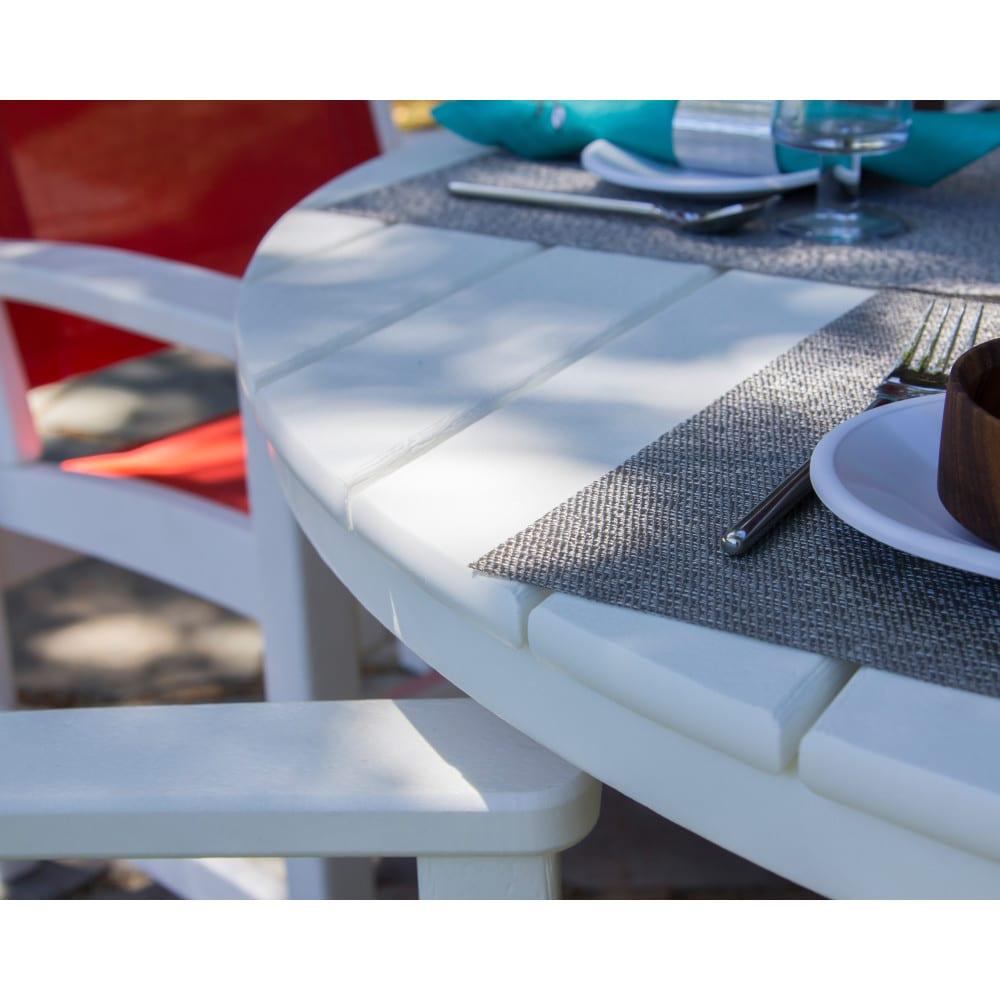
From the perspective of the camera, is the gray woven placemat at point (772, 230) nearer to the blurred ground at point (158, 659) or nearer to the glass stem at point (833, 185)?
the glass stem at point (833, 185)

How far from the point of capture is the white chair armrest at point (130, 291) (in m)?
1.24

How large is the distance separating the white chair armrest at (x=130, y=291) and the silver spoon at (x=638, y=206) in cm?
25

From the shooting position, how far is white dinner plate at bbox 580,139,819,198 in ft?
3.70

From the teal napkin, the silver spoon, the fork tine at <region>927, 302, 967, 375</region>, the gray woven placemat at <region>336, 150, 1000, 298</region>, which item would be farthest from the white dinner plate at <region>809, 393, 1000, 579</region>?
the teal napkin

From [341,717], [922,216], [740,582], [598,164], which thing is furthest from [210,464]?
[740,582]

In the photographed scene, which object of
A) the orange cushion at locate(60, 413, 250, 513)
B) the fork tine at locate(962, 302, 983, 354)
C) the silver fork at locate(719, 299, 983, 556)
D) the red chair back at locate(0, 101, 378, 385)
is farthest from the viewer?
the red chair back at locate(0, 101, 378, 385)

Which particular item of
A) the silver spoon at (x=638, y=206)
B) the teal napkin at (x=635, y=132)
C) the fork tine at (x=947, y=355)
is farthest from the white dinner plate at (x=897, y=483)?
the teal napkin at (x=635, y=132)

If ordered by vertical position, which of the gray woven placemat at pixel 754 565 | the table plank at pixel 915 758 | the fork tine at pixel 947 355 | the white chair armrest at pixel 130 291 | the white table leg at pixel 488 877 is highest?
the fork tine at pixel 947 355

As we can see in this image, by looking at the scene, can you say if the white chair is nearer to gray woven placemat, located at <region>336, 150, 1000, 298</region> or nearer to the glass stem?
gray woven placemat, located at <region>336, 150, 1000, 298</region>

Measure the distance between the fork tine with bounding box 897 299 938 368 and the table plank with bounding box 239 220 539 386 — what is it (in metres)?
0.31

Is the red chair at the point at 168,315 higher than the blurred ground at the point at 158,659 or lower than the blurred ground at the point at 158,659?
higher

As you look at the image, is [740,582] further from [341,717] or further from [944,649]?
[341,717]

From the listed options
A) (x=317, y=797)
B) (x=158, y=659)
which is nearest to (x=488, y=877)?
(x=317, y=797)
